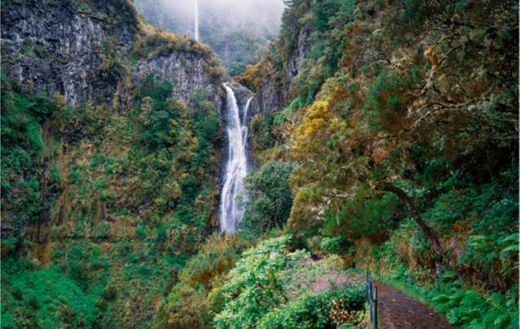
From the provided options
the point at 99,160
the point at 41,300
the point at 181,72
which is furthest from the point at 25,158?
the point at 181,72

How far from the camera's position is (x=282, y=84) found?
3080 cm

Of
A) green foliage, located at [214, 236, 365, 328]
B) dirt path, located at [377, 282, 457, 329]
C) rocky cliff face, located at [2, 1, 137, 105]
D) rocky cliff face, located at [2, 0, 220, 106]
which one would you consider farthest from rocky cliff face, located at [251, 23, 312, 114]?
dirt path, located at [377, 282, 457, 329]

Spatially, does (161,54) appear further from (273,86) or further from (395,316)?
(395,316)

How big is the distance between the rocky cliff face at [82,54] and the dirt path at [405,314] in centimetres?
3078

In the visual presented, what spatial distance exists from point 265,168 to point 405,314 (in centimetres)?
1398

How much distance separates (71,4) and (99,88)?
25.0 ft

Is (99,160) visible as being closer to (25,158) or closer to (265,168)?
(25,158)

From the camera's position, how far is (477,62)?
4188mm

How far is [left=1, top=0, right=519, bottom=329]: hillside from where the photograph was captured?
5137 millimetres

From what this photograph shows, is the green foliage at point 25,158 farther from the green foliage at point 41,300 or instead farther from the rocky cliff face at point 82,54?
the green foliage at point 41,300

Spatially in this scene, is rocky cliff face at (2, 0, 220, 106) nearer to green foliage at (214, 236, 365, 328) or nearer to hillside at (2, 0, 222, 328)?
hillside at (2, 0, 222, 328)

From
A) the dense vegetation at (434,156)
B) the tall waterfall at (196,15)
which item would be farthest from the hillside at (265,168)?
the tall waterfall at (196,15)

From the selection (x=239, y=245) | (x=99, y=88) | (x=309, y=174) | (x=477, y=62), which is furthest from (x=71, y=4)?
(x=477, y=62)

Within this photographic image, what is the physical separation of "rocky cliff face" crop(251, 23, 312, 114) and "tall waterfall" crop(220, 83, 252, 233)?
2.08 metres
